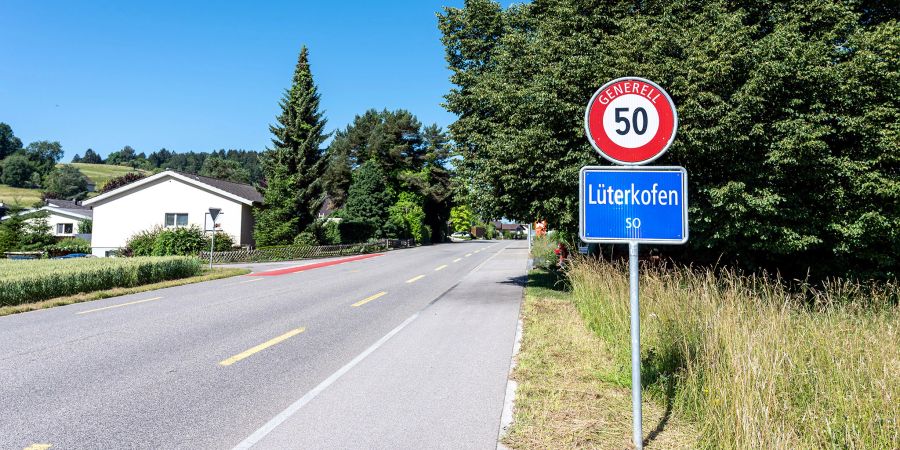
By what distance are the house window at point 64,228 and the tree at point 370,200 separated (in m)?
29.4

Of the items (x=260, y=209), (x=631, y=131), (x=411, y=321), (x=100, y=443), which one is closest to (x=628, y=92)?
(x=631, y=131)

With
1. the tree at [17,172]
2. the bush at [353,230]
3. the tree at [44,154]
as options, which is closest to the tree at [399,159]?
the bush at [353,230]

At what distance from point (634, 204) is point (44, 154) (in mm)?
174501

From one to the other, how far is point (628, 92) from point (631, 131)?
1.00ft

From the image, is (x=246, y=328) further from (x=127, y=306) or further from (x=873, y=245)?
(x=873, y=245)

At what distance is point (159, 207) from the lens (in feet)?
113

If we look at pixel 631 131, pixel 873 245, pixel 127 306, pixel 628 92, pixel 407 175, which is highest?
pixel 407 175

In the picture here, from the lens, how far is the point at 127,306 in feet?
36.6

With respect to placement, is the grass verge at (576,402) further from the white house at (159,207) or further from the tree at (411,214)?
the tree at (411,214)

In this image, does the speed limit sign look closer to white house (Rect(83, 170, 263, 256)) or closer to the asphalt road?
the asphalt road

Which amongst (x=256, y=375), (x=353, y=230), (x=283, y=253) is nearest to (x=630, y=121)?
(x=256, y=375)

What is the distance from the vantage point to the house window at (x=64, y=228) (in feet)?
162

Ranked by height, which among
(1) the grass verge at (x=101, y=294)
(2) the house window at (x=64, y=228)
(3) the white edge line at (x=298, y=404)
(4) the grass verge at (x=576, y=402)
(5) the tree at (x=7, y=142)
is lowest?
(1) the grass verge at (x=101, y=294)

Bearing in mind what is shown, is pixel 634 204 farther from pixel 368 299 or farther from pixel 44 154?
pixel 44 154
